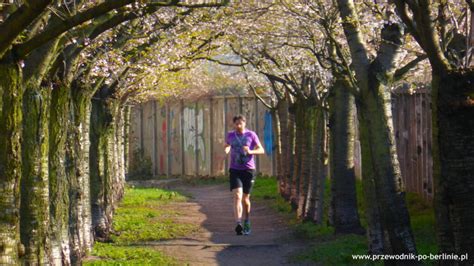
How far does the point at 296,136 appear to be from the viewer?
70.0 ft

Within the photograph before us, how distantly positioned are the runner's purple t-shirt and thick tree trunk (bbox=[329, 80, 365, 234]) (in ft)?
4.34

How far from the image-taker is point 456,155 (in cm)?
836

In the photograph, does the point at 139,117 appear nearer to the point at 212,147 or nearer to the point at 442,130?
the point at 212,147

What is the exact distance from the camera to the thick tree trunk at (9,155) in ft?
27.8

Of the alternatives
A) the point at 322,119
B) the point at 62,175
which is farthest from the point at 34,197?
the point at 322,119

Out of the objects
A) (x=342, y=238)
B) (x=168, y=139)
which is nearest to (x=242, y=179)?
(x=342, y=238)

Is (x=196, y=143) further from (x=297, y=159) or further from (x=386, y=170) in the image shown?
(x=386, y=170)

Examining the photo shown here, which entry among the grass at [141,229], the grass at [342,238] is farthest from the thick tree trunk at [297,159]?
the grass at [141,229]

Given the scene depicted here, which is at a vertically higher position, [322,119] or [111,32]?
[111,32]

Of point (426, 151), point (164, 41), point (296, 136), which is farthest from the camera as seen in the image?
point (296, 136)

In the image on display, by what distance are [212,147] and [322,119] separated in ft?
64.4

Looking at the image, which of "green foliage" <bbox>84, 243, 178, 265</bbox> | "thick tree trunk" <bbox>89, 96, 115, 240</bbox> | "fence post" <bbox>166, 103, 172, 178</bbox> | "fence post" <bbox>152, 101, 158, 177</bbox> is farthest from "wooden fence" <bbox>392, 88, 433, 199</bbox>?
"fence post" <bbox>152, 101, 158, 177</bbox>

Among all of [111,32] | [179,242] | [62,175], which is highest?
[111,32]

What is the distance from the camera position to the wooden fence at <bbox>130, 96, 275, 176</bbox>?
35.7 m
